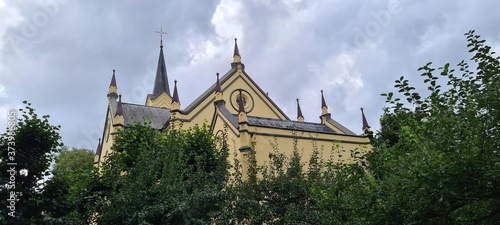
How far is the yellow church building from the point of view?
26.6 meters

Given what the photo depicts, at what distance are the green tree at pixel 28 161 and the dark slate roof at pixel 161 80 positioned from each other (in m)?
39.1

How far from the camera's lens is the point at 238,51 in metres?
39.7

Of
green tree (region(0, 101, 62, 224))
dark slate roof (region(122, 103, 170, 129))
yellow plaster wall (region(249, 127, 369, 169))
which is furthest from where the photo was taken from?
dark slate roof (region(122, 103, 170, 129))

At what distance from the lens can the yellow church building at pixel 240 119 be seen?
2661cm

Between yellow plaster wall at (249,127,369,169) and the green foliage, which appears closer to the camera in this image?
the green foliage

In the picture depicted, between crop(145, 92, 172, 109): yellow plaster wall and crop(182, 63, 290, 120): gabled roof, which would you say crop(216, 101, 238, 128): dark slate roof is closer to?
crop(182, 63, 290, 120): gabled roof

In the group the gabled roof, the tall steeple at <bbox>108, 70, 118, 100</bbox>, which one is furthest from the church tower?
the gabled roof

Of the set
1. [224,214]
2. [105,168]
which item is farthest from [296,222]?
[105,168]

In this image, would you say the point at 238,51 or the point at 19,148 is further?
the point at 238,51

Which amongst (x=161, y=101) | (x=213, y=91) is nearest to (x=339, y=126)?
(x=213, y=91)

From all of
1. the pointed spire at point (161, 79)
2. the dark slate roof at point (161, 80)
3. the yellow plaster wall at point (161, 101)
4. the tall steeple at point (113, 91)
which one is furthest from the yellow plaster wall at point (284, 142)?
the pointed spire at point (161, 79)

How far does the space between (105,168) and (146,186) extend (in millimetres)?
2201

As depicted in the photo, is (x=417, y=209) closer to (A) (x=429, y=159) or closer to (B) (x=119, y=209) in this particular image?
(A) (x=429, y=159)

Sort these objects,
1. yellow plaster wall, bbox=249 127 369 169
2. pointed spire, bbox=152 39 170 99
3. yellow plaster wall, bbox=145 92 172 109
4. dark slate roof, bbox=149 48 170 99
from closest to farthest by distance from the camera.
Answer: yellow plaster wall, bbox=249 127 369 169 < yellow plaster wall, bbox=145 92 172 109 < dark slate roof, bbox=149 48 170 99 < pointed spire, bbox=152 39 170 99
